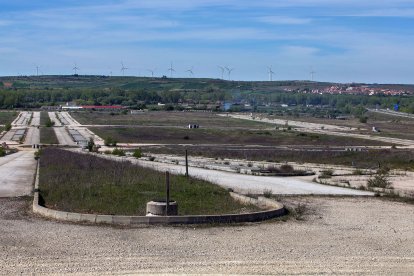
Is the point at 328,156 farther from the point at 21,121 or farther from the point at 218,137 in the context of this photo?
the point at 21,121

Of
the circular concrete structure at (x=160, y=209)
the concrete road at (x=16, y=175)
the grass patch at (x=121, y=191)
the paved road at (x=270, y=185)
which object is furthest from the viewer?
the paved road at (x=270, y=185)

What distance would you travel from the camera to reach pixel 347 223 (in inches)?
827

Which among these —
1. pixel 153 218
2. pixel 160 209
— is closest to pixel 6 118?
pixel 160 209

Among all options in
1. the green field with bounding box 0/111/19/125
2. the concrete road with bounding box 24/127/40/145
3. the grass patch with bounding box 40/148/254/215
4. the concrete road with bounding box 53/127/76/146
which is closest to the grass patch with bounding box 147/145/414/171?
the concrete road with bounding box 53/127/76/146

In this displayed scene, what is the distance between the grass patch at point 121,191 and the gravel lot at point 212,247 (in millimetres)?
2412

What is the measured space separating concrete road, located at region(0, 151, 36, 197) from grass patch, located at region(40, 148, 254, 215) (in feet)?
2.49

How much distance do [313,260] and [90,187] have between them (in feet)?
43.5

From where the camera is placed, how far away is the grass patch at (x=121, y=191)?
884 inches

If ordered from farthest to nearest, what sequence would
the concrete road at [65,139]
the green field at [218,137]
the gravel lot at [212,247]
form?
the green field at [218,137], the concrete road at [65,139], the gravel lot at [212,247]

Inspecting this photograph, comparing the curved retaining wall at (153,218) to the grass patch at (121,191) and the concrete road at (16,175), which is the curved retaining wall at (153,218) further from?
the concrete road at (16,175)

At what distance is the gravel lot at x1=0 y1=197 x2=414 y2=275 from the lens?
14.5m

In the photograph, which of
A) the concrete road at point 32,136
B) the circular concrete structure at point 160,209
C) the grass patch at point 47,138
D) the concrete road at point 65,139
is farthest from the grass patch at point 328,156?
the circular concrete structure at point 160,209

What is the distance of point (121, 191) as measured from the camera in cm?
2633

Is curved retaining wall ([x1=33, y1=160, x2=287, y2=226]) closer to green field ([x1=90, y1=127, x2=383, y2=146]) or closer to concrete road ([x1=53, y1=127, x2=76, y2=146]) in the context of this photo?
concrete road ([x1=53, y1=127, x2=76, y2=146])
